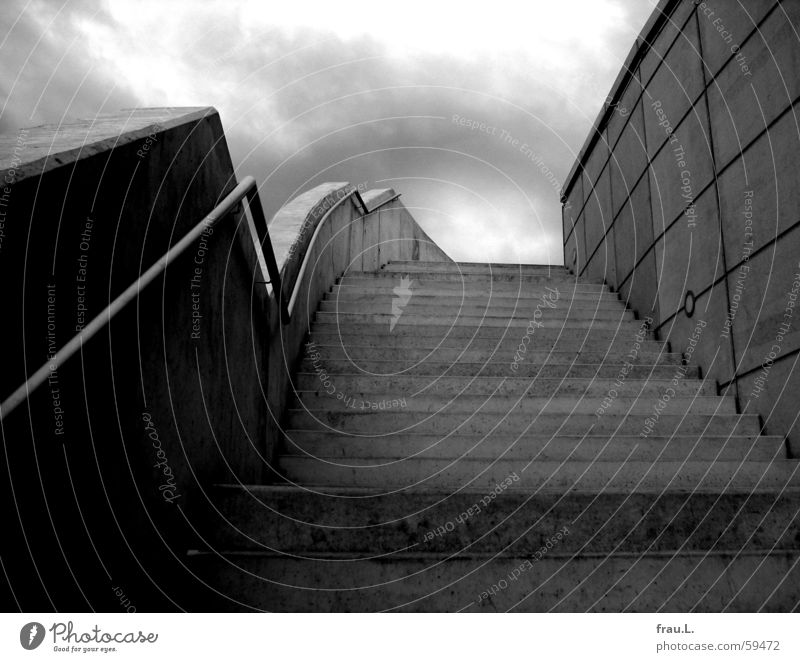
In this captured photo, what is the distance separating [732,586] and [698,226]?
2397mm

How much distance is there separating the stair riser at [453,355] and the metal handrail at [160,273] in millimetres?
765

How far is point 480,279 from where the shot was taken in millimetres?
5492

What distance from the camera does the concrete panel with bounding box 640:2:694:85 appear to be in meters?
3.72

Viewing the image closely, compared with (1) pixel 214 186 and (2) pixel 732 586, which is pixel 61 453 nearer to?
(1) pixel 214 186

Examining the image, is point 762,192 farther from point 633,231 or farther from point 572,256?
point 572,256

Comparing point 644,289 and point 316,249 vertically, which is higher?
point 316,249

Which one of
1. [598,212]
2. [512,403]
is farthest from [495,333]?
[598,212]

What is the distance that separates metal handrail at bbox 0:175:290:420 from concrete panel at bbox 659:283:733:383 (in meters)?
2.25

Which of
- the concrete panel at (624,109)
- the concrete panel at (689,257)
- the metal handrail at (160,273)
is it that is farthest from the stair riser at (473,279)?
the metal handrail at (160,273)

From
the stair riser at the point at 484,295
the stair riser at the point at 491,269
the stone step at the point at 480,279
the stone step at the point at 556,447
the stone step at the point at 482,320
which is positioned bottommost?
the stone step at the point at 556,447

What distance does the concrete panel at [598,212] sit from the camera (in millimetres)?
5422

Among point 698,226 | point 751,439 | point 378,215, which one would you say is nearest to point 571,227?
point 378,215

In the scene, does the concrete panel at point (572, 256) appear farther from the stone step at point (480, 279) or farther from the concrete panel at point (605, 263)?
the stone step at point (480, 279)

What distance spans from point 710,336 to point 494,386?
1245mm
